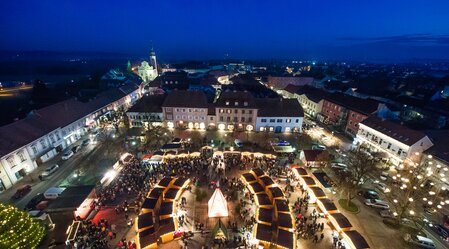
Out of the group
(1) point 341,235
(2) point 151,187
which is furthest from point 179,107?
(1) point 341,235

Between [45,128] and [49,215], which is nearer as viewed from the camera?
[49,215]

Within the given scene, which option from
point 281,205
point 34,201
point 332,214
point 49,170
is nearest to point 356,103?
point 332,214

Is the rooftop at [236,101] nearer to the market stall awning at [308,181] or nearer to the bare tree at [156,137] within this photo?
the bare tree at [156,137]

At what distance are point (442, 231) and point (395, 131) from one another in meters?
18.0

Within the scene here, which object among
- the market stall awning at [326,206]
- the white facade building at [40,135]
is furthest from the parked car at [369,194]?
the white facade building at [40,135]

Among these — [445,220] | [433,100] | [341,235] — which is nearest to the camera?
[341,235]

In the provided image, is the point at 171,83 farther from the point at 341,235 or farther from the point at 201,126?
the point at 341,235

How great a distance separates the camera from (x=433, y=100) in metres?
60.6

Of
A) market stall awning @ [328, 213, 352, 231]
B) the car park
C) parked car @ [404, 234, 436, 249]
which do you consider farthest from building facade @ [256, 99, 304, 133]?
parked car @ [404, 234, 436, 249]

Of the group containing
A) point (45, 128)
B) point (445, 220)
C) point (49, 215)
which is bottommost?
point (445, 220)

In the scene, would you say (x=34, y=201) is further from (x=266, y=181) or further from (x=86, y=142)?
(x=266, y=181)

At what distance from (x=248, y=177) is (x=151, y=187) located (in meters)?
14.0

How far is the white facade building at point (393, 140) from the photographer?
32844mm

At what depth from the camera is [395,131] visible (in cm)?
3631
